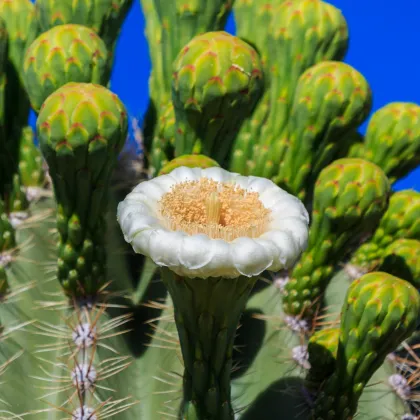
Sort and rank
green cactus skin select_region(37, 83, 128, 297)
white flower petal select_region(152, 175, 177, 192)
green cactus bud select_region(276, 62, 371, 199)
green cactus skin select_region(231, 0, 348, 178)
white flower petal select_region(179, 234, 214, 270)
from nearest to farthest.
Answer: white flower petal select_region(179, 234, 214, 270), white flower petal select_region(152, 175, 177, 192), green cactus skin select_region(37, 83, 128, 297), green cactus bud select_region(276, 62, 371, 199), green cactus skin select_region(231, 0, 348, 178)

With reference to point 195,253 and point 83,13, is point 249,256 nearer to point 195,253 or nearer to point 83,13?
point 195,253

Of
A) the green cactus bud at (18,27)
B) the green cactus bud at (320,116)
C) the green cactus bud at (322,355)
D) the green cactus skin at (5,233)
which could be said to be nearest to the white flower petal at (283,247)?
the green cactus bud at (322,355)

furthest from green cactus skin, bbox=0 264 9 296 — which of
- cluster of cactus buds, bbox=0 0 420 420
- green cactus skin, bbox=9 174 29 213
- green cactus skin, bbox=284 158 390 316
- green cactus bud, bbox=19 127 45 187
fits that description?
green cactus skin, bbox=284 158 390 316

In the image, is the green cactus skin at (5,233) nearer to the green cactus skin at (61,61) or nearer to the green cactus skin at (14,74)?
the green cactus skin at (14,74)

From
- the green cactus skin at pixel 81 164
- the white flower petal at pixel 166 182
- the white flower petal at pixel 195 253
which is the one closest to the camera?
the white flower petal at pixel 195 253

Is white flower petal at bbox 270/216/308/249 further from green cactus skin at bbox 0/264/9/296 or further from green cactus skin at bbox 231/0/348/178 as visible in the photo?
green cactus skin at bbox 0/264/9/296

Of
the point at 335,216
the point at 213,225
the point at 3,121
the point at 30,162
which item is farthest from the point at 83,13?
the point at 213,225

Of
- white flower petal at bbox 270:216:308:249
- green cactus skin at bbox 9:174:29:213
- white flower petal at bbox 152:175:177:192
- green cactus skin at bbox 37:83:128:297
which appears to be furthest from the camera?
green cactus skin at bbox 9:174:29:213
